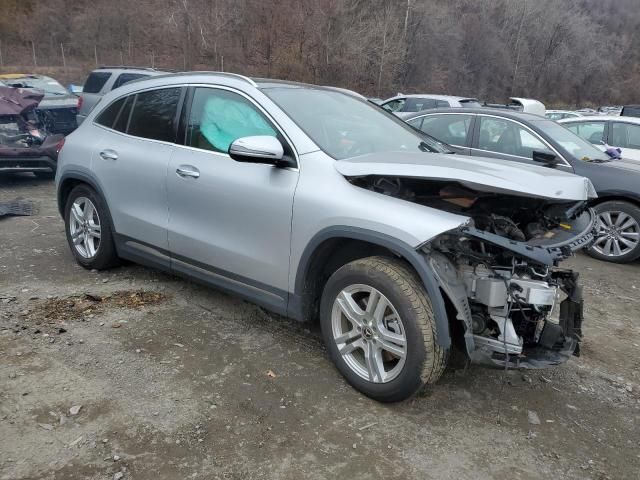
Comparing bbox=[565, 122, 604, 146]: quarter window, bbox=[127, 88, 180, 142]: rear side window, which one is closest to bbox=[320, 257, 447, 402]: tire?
bbox=[127, 88, 180, 142]: rear side window

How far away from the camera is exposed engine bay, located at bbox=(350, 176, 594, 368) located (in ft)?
8.53

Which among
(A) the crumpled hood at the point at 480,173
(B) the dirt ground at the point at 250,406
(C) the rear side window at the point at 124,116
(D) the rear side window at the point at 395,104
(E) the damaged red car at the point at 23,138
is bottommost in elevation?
(B) the dirt ground at the point at 250,406

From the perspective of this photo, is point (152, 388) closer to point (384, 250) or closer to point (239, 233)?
point (239, 233)

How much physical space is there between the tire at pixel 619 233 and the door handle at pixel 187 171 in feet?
16.0

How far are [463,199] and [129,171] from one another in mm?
2675

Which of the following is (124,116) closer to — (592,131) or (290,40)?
(592,131)

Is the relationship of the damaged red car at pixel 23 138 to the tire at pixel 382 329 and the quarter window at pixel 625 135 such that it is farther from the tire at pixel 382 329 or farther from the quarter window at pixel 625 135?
the quarter window at pixel 625 135

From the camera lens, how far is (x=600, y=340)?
12.9 ft

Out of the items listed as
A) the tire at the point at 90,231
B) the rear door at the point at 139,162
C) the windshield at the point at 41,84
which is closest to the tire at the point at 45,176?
the windshield at the point at 41,84

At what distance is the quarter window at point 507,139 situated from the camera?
6.45m

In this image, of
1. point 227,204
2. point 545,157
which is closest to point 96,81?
point 227,204

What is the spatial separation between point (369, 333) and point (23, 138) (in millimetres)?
7551

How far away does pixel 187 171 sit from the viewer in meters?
3.66

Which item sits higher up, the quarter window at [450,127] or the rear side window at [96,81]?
the rear side window at [96,81]
